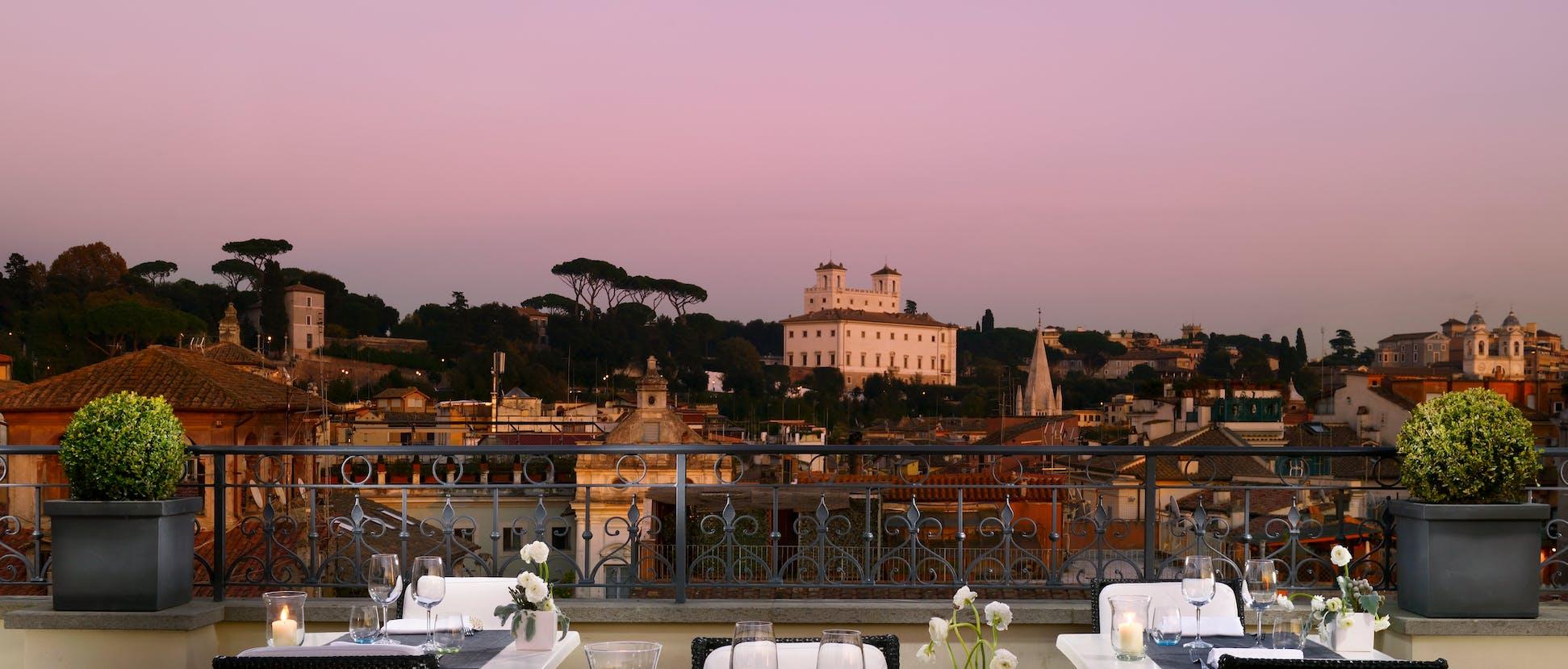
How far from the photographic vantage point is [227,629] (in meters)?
3.87

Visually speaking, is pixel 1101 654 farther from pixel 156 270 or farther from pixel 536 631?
pixel 156 270

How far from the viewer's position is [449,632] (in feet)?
9.07

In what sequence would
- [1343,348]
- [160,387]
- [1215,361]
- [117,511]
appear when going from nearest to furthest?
1. [117,511]
2. [160,387]
3. [1343,348]
4. [1215,361]

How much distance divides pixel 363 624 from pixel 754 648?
123cm

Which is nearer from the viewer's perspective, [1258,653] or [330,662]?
[330,662]

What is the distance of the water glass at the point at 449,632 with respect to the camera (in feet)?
8.96

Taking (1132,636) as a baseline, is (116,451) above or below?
above

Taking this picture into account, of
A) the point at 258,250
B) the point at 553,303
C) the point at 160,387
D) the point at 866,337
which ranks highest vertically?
the point at 258,250

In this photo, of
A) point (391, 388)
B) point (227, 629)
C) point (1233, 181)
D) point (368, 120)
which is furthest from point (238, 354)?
point (227, 629)

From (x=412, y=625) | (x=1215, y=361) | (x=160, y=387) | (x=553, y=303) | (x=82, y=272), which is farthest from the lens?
(x=553, y=303)

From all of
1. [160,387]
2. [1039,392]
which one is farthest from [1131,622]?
[1039,392]

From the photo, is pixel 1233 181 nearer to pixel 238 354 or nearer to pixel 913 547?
pixel 913 547

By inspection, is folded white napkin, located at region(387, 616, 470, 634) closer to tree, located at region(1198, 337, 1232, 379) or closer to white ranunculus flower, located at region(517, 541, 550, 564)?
white ranunculus flower, located at region(517, 541, 550, 564)

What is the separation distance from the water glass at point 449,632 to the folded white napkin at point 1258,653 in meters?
1.62
